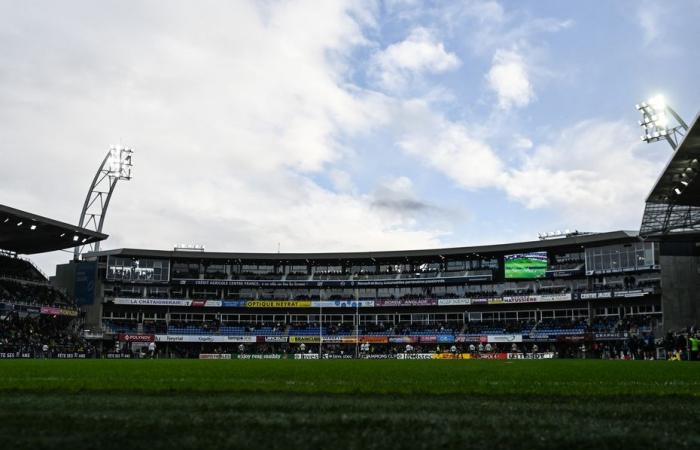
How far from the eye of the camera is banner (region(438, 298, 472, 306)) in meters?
77.9

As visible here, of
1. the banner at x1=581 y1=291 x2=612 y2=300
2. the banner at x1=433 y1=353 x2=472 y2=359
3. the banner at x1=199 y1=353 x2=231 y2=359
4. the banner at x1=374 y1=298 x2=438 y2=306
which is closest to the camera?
the banner at x1=433 y1=353 x2=472 y2=359

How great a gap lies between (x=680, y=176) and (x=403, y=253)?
50504 millimetres

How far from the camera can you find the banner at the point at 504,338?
232ft

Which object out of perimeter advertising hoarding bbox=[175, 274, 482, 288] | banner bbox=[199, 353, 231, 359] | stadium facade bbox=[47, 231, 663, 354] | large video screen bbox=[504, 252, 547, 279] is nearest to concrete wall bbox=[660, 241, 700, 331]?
stadium facade bbox=[47, 231, 663, 354]

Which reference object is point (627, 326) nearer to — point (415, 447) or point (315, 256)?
point (315, 256)

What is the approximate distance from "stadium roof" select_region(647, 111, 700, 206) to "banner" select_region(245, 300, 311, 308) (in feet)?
166

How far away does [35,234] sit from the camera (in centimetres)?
6531

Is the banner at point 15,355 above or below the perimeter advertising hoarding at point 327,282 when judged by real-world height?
below

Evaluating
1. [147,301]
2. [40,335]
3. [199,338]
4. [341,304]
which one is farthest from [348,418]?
[147,301]

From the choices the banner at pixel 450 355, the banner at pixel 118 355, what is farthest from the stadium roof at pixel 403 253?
the banner at pixel 118 355

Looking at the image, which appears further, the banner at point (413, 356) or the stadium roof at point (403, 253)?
the stadium roof at point (403, 253)

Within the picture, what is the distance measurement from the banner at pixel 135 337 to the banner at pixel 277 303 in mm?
12717

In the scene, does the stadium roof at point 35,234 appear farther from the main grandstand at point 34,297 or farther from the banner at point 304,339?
the banner at point 304,339

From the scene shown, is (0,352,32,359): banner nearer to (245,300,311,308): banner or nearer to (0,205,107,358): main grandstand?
(0,205,107,358): main grandstand
